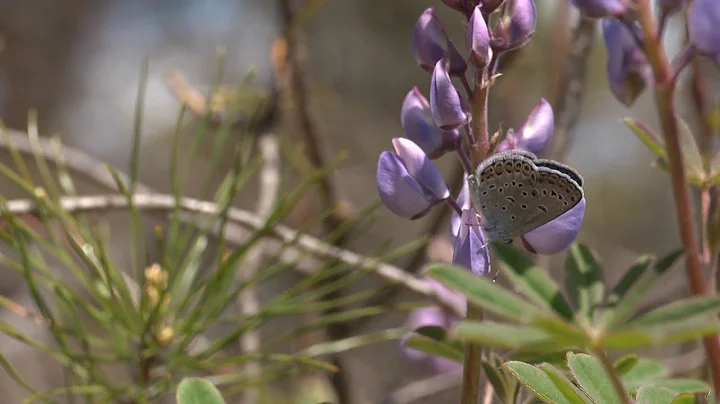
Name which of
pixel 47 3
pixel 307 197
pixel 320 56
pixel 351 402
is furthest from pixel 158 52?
pixel 351 402

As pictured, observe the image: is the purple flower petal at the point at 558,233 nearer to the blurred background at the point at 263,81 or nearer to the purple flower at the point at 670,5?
the purple flower at the point at 670,5

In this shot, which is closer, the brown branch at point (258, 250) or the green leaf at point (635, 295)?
the green leaf at point (635, 295)

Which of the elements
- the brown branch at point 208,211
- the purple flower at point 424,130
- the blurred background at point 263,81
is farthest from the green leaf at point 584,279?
the blurred background at point 263,81

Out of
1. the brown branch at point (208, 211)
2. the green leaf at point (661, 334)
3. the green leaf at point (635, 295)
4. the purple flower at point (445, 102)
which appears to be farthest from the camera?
the brown branch at point (208, 211)

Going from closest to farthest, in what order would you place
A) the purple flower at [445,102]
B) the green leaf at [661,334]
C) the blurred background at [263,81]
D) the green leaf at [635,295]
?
the green leaf at [661,334], the green leaf at [635,295], the purple flower at [445,102], the blurred background at [263,81]

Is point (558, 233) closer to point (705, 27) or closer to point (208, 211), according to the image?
point (705, 27)

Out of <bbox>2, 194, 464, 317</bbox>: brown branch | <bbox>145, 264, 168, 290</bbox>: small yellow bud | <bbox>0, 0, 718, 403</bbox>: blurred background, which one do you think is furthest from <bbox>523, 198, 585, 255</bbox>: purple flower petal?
<bbox>0, 0, 718, 403</bbox>: blurred background

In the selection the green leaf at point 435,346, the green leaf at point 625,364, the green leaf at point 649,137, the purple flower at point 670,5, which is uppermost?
the purple flower at point 670,5

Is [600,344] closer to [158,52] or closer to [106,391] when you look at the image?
[106,391]
